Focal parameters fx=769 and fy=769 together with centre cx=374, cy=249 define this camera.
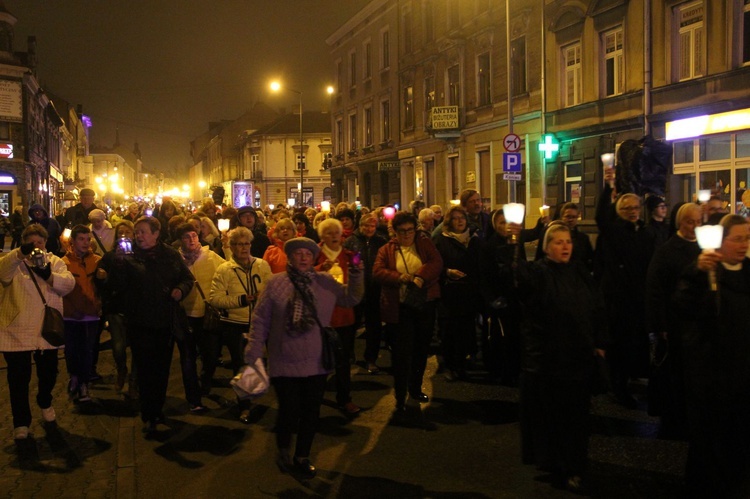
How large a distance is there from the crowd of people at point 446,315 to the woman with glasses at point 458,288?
0.08 feet

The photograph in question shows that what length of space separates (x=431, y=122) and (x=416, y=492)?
92.5 ft

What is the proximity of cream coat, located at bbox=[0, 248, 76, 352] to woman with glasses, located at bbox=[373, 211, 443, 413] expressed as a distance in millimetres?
3113

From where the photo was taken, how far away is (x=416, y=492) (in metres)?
5.43

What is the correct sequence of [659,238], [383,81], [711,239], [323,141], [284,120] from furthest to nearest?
[284,120]
[323,141]
[383,81]
[659,238]
[711,239]

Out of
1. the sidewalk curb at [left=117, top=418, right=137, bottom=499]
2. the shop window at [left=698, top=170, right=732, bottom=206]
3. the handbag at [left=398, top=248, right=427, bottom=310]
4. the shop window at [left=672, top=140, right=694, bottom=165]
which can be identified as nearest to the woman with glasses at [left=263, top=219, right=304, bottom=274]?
the handbag at [left=398, top=248, right=427, bottom=310]

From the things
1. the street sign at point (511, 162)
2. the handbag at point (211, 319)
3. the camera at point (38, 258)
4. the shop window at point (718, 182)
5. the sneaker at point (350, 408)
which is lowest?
the sneaker at point (350, 408)

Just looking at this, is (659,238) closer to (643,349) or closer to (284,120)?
(643,349)

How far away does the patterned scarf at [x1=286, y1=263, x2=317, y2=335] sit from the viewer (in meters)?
5.66

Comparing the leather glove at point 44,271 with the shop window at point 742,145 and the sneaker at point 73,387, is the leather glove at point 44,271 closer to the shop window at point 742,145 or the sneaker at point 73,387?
the sneaker at point 73,387

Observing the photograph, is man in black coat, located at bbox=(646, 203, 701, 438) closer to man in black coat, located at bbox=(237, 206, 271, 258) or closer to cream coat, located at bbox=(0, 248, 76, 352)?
cream coat, located at bbox=(0, 248, 76, 352)

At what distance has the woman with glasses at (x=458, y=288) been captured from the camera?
8875 mm

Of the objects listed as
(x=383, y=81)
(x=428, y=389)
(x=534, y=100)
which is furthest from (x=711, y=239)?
(x=383, y=81)

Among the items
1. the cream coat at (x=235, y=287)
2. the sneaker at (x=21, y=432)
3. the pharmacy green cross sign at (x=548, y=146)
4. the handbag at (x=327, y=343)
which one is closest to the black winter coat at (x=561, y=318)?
the handbag at (x=327, y=343)

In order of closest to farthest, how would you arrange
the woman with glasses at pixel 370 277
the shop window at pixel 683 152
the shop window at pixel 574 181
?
the woman with glasses at pixel 370 277 < the shop window at pixel 683 152 < the shop window at pixel 574 181
